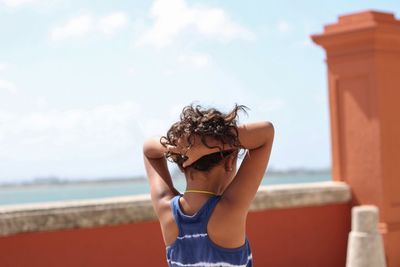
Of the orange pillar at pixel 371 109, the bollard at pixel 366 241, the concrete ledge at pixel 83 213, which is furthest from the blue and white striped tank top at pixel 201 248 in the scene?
the orange pillar at pixel 371 109

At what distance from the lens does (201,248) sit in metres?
2.11

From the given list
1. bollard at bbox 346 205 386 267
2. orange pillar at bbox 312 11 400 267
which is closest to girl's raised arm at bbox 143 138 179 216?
bollard at bbox 346 205 386 267

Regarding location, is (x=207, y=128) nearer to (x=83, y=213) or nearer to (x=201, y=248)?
(x=201, y=248)

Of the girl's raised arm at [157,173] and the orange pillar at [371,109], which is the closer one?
the girl's raised arm at [157,173]

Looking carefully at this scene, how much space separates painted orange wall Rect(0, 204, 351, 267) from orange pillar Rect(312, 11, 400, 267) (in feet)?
1.39

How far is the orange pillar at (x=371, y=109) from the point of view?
716 cm

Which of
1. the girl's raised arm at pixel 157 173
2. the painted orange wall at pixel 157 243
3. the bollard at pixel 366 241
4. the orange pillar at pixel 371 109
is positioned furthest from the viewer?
the orange pillar at pixel 371 109

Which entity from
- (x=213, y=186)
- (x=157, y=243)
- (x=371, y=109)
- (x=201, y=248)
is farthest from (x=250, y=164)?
(x=371, y=109)

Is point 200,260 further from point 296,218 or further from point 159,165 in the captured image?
point 296,218

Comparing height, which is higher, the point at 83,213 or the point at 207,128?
the point at 207,128

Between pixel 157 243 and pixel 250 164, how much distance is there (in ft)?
12.2

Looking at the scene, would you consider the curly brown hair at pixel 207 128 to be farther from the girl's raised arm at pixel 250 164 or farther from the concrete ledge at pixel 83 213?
the concrete ledge at pixel 83 213

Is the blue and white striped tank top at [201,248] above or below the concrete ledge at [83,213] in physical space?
above

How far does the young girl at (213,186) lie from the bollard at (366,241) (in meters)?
4.57
